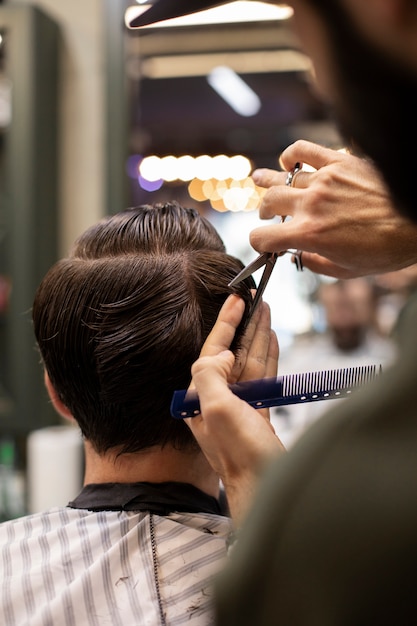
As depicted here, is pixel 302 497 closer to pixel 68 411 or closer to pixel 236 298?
pixel 236 298

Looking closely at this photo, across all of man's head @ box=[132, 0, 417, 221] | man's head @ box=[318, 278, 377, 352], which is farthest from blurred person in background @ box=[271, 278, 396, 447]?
man's head @ box=[132, 0, 417, 221]

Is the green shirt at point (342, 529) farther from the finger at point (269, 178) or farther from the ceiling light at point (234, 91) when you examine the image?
the ceiling light at point (234, 91)

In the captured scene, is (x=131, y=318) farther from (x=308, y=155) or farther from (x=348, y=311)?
(x=348, y=311)

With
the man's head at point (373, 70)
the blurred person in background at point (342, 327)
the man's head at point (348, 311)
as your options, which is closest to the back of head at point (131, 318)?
the man's head at point (373, 70)

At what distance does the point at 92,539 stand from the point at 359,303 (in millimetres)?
2810

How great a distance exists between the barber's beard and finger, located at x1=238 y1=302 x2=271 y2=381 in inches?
21.1

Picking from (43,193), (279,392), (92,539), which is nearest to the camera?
(279,392)

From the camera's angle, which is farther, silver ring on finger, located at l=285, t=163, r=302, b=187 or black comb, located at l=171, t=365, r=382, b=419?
silver ring on finger, located at l=285, t=163, r=302, b=187

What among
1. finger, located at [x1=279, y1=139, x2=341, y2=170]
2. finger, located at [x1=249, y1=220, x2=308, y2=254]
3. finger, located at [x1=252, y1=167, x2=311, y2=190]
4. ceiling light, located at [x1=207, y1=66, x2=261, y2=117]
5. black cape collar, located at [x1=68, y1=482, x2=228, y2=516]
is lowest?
black cape collar, located at [x1=68, y1=482, x2=228, y2=516]

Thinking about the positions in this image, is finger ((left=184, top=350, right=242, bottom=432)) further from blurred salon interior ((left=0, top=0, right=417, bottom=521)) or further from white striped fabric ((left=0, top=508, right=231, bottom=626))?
blurred salon interior ((left=0, top=0, right=417, bottom=521))

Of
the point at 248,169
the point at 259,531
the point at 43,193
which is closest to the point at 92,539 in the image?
the point at 259,531

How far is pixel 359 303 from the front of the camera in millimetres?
3709

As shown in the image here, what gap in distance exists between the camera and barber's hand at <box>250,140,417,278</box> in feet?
3.17

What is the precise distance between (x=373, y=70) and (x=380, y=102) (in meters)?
0.02
